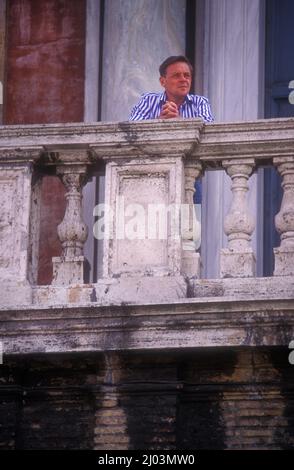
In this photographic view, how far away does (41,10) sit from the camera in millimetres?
15602

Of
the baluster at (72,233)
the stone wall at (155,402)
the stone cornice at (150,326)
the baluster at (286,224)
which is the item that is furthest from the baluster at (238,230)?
the baluster at (72,233)

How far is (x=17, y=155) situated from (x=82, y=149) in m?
0.42

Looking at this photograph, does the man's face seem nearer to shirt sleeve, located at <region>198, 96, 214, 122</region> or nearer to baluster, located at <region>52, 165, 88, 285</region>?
shirt sleeve, located at <region>198, 96, 214, 122</region>

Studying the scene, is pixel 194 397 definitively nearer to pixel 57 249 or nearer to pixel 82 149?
pixel 82 149

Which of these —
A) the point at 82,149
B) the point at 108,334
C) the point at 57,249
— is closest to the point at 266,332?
the point at 108,334

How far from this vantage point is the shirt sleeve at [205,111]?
1355cm

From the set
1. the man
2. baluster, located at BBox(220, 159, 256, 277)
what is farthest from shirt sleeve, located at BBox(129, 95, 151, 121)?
baluster, located at BBox(220, 159, 256, 277)

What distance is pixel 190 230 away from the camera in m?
12.5

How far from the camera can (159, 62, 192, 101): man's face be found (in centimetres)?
1373

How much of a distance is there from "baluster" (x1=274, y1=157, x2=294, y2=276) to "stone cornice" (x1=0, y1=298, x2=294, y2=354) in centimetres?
40

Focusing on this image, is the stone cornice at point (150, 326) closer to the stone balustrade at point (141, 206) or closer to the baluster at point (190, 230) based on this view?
the stone balustrade at point (141, 206)

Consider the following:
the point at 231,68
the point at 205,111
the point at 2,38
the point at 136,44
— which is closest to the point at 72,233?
the point at 205,111

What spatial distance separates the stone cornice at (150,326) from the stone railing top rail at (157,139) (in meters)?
1.12

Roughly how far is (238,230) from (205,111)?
1.42 m
